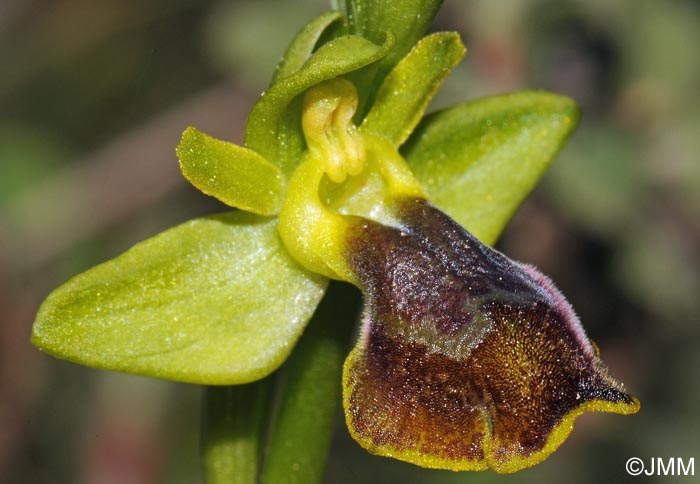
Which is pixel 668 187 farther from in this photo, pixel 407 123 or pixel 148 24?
pixel 148 24

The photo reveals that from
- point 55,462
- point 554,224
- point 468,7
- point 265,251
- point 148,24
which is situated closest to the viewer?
point 265,251

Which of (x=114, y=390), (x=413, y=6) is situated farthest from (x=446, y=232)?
(x=114, y=390)

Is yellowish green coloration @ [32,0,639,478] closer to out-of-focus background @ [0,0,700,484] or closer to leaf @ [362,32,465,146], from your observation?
leaf @ [362,32,465,146]

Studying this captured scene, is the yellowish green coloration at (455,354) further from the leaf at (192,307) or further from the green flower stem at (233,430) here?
the green flower stem at (233,430)

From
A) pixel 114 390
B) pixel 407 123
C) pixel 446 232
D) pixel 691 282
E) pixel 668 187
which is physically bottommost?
pixel 114 390

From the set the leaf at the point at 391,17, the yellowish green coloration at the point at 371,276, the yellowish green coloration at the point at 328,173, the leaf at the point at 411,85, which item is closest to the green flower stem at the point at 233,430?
the yellowish green coloration at the point at 371,276

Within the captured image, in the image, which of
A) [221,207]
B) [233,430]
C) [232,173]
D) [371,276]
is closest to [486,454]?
[371,276]

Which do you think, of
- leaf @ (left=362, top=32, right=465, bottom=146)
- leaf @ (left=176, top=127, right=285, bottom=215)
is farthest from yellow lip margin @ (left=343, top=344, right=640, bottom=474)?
leaf @ (left=362, top=32, right=465, bottom=146)
